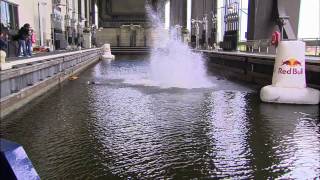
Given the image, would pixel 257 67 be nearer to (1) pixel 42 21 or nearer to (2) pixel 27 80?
(2) pixel 27 80

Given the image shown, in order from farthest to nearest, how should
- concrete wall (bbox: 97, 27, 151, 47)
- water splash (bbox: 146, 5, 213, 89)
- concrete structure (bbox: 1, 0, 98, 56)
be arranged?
concrete wall (bbox: 97, 27, 151, 47)
concrete structure (bbox: 1, 0, 98, 56)
water splash (bbox: 146, 5, 213, 89)

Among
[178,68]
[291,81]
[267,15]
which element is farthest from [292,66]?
[267,15]

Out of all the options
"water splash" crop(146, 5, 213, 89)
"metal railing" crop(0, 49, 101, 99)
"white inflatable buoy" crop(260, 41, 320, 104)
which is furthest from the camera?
"water splash" crop(146, 5, 213, 89)

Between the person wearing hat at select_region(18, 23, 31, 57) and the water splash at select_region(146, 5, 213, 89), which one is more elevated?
the person wearing hat at select_region(18, 23, 31, 57)

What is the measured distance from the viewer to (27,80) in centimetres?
975

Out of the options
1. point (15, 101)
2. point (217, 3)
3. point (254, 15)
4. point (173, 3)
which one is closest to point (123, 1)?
point (173, 3)

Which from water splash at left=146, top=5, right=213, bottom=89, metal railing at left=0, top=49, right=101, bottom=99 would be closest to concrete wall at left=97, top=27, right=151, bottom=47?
water splash at left=146, top=5, right=213, bottom=89

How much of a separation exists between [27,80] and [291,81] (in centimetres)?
560

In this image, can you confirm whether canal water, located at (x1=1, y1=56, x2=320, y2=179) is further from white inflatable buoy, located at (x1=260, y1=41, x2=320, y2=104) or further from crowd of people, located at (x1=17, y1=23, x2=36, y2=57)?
crowd of people, located at (x1=17, y1=23, x2=36, y2=57)

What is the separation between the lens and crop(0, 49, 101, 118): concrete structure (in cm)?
768

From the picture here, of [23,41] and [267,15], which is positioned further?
[267,15]

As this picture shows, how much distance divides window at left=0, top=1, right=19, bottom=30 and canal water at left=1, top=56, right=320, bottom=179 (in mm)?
10115

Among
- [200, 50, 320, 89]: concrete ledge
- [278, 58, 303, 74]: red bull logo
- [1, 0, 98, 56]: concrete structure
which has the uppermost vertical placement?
[1, 0, 98, 56]: concrete structure

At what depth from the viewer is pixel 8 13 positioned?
65.7 ft
